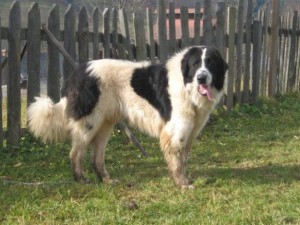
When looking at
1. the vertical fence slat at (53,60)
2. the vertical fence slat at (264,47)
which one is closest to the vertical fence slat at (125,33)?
the vertical fence slat at (53,60)

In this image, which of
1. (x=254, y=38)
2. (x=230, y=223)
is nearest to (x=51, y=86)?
(x=230, y=223)

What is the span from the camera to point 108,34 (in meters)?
7.58

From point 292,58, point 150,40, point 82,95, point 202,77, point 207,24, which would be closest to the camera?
point 202,77

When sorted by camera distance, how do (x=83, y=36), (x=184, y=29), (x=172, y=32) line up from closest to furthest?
(x=83, y=36)
(x=172, y=32)
(x=184, y=29)

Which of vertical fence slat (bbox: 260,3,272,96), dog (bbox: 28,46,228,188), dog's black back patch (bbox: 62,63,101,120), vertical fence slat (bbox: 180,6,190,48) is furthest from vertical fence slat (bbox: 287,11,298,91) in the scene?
dog's black back patch (bbox: 62,63,101,120)

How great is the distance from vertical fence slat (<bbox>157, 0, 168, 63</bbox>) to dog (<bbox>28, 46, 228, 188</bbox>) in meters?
2.93

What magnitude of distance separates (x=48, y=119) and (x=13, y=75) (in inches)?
49.6

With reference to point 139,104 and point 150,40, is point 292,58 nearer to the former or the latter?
point 150,40

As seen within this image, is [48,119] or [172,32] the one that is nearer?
[48,119]

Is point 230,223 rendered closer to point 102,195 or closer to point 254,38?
point 102,195

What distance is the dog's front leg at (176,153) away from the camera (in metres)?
5.21

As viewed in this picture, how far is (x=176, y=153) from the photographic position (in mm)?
5258

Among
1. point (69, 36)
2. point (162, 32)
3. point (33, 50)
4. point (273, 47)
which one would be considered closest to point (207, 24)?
point (162, 32)

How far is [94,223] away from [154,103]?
1.80 metres
